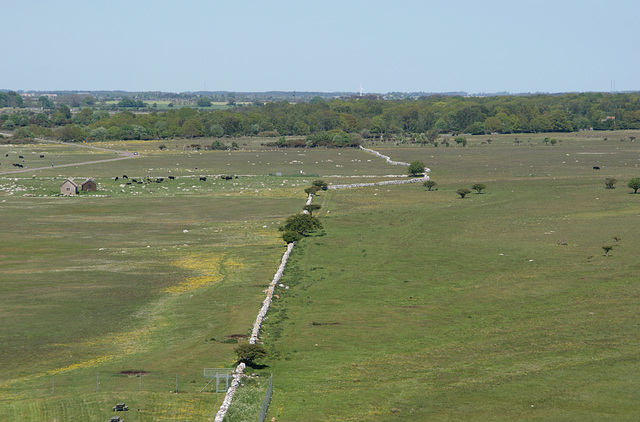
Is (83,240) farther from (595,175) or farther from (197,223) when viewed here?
(595,175)

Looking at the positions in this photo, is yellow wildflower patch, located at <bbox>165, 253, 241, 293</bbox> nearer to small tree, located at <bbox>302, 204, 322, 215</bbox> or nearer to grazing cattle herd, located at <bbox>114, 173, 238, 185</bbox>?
small tree, located at <bbox>302, 204, 322, 215</bbox>

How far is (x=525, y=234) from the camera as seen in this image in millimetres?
77500

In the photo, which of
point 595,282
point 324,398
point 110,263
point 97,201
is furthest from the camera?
point 97,201

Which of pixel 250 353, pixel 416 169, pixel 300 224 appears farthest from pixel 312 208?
pixel 250 353

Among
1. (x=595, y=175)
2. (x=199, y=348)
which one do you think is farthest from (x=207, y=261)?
(x=595, y=175)

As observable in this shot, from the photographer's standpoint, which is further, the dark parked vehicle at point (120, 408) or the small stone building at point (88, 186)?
the small stone building at point (88, 186)

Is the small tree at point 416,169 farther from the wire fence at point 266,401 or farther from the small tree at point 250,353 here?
the wire fence at point 266,401

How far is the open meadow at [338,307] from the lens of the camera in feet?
109

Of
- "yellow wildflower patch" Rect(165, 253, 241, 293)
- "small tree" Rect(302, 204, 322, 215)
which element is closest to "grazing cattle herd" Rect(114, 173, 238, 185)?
"small tree" Rect(302, 204, 322, 215)

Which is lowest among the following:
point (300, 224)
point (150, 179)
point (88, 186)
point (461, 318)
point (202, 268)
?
point (150, 179)

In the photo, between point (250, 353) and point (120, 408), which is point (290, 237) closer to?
point (250, 353)

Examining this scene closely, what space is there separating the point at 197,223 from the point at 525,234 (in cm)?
3875

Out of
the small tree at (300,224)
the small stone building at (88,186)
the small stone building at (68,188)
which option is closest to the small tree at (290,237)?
the small tree at (300,224)

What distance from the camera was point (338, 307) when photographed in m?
50.0
